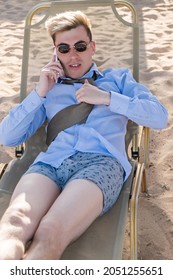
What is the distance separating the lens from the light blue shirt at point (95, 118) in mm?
2680

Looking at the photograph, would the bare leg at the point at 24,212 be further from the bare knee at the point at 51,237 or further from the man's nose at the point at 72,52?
the man's nose at the point at 72,52

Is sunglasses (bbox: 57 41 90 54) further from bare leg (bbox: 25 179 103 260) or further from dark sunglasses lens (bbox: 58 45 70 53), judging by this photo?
bare leg (bbox: 25 179 103 260)

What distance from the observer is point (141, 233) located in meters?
2.96

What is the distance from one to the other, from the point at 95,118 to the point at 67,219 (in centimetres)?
74

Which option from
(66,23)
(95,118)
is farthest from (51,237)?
(66,23)

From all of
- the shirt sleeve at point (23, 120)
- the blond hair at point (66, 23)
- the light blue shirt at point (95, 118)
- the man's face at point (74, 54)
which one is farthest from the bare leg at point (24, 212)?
the blond hair at point (66, 23)

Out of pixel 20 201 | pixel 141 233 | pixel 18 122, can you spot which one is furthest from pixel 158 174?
pixel 20 201

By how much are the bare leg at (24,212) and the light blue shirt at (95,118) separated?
19 cm

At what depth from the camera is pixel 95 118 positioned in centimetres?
279

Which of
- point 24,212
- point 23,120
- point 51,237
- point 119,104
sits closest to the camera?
point 51,237

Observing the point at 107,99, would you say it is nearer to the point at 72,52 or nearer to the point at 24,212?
the point at 72,52

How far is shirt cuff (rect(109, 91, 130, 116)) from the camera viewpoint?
8.86 feet
